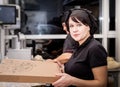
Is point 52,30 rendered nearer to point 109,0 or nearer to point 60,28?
point 60,28

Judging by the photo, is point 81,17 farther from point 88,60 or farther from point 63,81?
point 63,81

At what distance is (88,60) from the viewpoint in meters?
1.19

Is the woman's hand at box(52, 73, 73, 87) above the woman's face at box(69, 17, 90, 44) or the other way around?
the other way around

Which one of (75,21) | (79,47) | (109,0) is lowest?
(79,47)

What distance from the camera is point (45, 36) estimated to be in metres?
3.87

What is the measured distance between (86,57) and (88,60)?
2cm

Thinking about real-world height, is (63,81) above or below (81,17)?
below

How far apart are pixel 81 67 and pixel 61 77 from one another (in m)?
0.18

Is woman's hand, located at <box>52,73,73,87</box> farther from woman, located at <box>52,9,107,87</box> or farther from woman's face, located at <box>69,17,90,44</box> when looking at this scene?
woman's face, located at <box>69,17,90,44</box>

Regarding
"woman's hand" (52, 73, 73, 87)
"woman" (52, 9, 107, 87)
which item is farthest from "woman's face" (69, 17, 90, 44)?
"woman's hand" (52, 73, 73, 87)

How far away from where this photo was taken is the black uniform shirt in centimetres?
116

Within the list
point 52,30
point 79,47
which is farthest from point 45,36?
point 79,47

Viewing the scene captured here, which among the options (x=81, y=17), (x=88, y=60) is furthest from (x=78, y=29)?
(x=88, y=60)

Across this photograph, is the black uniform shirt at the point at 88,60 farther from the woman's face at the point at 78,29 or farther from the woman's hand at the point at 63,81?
the woman's hand at the point at 63,81
